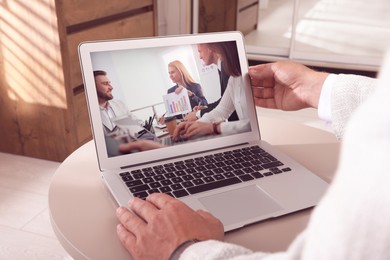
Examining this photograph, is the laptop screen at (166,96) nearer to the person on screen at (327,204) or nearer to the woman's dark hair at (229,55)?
the woman's dark hair at (229,55)

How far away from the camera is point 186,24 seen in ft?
11.1

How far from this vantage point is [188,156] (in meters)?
0.97

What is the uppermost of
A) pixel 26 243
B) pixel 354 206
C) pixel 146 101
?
pixel 354 206

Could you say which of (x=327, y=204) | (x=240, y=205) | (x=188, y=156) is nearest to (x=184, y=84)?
(x=188, y=156)

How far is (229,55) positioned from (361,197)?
0.73m

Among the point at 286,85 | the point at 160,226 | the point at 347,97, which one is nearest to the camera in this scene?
the point at 160,226

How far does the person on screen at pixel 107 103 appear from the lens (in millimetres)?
889

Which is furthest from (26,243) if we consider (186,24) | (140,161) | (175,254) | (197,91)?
(186,24)

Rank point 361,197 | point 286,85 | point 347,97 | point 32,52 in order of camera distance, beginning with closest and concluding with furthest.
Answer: point 361,197
point 347,97
point 286,85
point 32,52

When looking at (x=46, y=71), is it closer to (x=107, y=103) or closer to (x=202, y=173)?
(x=107, y=103)

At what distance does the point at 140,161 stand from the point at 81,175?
0.14 m

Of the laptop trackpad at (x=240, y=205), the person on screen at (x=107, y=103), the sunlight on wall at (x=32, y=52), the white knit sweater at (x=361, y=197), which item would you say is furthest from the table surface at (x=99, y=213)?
the sunlight on wall at (x=32, y=52)

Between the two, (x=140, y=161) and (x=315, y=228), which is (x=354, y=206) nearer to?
(x=315, y=228)

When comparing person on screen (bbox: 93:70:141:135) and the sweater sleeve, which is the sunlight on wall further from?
A: the sweater sleeve
